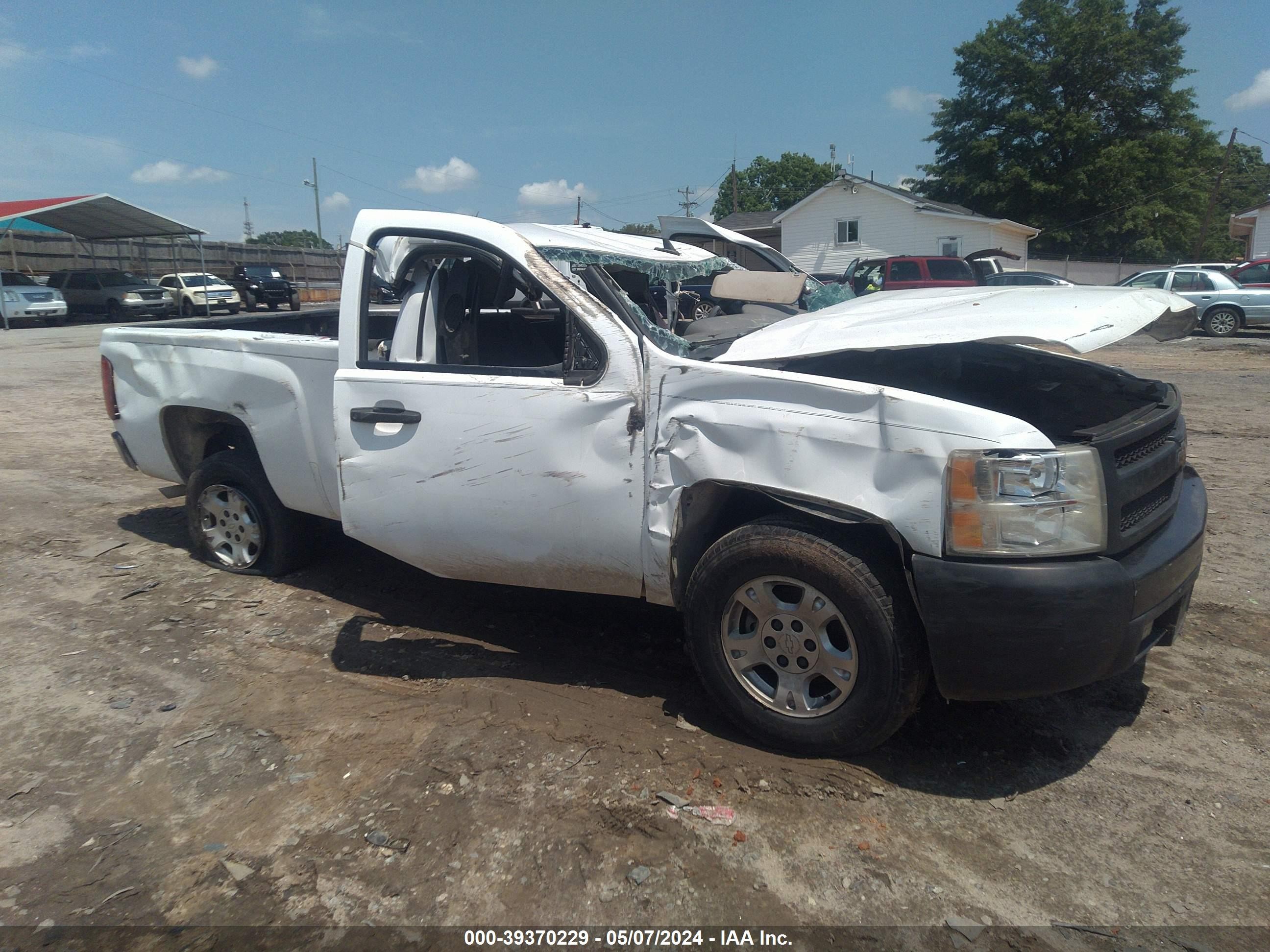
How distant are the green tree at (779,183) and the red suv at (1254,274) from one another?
188ft

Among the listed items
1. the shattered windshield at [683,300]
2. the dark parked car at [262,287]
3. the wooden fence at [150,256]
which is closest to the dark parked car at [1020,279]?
the shattered windshield at [683,300]

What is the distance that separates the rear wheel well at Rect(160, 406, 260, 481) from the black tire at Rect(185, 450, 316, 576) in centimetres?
9

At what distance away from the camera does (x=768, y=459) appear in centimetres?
298

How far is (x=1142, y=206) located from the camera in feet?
141

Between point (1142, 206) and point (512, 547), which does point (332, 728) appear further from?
point (1142, 206)

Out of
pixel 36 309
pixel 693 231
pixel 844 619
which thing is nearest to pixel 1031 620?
pixel 844 619

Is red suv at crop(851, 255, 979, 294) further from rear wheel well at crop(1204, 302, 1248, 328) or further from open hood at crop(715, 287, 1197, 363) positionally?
open hood at crop(715, 287, 1197, 363)

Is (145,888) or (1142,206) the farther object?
(1142,206)

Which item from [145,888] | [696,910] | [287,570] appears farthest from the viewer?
[287,570]

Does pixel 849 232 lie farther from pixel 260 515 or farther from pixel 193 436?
pixel 260 515

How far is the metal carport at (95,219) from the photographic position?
2547cm

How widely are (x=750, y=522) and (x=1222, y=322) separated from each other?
68.8ft

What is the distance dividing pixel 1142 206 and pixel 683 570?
1932 inches

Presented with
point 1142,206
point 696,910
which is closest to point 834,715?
point 696,910
